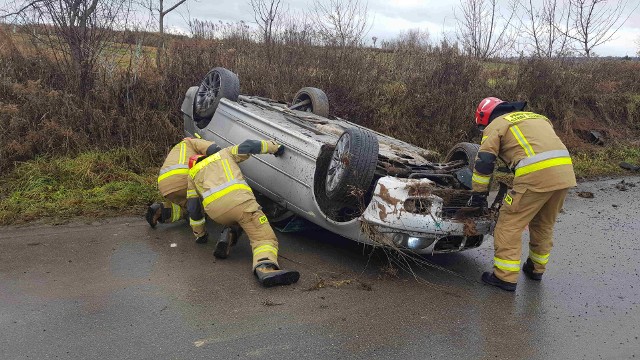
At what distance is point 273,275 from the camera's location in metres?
3.89

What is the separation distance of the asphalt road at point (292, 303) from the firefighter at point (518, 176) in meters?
0.31

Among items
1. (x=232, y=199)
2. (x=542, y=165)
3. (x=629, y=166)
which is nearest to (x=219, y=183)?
(x=232, y=199)

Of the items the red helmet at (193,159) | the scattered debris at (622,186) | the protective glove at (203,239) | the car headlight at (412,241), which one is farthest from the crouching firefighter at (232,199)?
the scattered debris at (622,186)

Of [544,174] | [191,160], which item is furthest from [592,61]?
[191,160]

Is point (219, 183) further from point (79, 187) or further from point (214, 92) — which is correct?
point (79, 187)

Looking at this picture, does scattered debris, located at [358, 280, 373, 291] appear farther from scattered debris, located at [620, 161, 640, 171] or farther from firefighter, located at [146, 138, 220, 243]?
scattered debris, located at [620, 161, 640, 171]

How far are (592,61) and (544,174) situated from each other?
12.2 meters

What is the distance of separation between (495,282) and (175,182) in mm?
2954

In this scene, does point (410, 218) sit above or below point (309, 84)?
below

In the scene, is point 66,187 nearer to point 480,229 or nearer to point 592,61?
point 480,229

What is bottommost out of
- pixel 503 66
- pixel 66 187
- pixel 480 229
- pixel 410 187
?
pixel 66 187

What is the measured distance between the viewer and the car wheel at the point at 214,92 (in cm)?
596

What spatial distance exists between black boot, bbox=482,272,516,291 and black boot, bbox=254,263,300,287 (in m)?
1.53

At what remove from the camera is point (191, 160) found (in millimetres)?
4777
